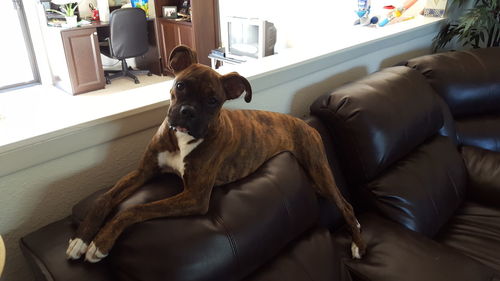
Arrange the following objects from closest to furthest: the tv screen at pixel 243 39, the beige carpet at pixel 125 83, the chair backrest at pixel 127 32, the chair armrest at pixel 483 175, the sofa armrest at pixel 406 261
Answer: the sofa armrest at pixel 406 261
the chair armrest at pixel 483 175
the tv screen at pixel 243 39
the chair backrest at pixel 127 32
the beige carpet at pixel 125 83

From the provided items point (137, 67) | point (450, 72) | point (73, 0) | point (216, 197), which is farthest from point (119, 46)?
point (216, 197)

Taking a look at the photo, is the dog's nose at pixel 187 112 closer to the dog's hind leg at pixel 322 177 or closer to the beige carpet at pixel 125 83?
the dog's hind leg at pixel 322 177

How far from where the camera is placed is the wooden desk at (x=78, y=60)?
4484 mm

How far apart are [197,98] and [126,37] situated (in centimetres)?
443

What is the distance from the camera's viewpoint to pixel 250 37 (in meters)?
3.97

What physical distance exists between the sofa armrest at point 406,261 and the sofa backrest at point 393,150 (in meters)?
0.13

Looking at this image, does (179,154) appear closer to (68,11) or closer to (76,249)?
(76,249)

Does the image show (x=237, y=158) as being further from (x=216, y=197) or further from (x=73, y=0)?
(x=73, y=0)

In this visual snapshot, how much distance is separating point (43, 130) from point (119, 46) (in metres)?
4.28

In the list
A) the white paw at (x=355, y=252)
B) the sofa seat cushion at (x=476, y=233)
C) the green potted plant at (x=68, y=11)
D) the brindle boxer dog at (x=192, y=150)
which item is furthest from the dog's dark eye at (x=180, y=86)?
the green potted plant at (x=68, y=11)

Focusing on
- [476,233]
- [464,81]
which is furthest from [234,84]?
[464,81]

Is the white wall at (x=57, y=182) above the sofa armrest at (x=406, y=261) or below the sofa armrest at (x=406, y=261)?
above

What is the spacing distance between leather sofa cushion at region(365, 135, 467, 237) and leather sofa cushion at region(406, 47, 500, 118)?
1.18 feet

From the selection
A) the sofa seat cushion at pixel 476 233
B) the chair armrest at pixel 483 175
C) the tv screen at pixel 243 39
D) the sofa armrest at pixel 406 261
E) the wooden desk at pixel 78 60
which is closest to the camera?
the sofa armrest at pixel 406 261
